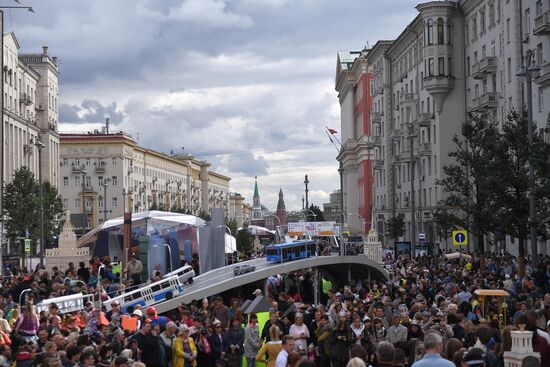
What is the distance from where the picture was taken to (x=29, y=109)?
96.5 m

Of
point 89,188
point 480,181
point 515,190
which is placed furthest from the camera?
point 89,188

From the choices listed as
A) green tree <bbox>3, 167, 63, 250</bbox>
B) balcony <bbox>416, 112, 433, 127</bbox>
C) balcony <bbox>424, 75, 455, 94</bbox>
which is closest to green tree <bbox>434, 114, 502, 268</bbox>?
balcony <bbox>424, 75, 455, 94</bbox>

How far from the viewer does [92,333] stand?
18797mm

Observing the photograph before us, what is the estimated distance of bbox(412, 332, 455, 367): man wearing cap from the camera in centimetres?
1038

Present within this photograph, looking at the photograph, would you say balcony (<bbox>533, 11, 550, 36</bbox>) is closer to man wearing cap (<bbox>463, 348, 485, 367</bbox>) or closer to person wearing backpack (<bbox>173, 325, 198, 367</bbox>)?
person wearing backpack (<bbox>173, 325, 198, 367</bbox>)

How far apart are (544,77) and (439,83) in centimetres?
2530

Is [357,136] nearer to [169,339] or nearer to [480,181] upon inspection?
[480,181]

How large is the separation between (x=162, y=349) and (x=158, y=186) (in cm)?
16601

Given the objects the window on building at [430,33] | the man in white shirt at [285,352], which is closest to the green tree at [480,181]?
the man in white shirt at [285,352]

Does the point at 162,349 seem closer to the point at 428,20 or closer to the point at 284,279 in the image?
the point at 284,279

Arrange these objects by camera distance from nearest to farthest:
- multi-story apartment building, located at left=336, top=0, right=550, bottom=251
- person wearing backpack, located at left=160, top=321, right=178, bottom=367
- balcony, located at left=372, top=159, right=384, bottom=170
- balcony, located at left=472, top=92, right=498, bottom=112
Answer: person wearing backpack, located at left=160, top=321, right=178, bottom=367 → multi-story apartment building, located at left=336, top=0, right=550, bottom=251 → balcony, located at left=472, top=92, right=498, bottom=112 → balcony, located at left=372, top=159, right=384, bottom=170

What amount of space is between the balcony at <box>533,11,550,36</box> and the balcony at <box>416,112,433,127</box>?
27.7 metres

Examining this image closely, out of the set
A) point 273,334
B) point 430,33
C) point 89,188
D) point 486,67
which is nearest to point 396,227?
point 430,33

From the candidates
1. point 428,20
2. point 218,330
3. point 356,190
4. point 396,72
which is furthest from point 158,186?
point 218,330
